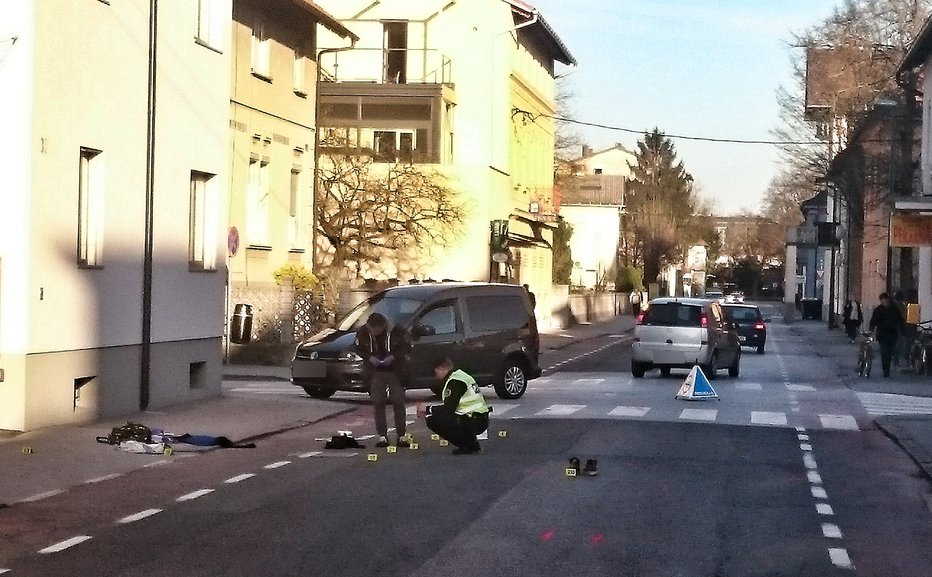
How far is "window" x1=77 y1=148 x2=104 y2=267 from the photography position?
62.8 ft

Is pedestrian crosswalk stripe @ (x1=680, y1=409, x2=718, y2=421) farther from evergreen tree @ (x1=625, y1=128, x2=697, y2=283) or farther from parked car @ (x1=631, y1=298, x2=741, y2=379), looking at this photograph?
evergreen tree @ (x1=625, y1=128, x2=697, y2=283)

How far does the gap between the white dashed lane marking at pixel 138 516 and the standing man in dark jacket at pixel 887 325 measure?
25053 mm

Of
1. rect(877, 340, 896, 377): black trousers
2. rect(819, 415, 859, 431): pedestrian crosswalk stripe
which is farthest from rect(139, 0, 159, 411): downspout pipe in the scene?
rect(877, 340, 896, 377): black trousers

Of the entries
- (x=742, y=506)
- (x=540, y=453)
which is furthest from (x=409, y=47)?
(x=742, y=506)

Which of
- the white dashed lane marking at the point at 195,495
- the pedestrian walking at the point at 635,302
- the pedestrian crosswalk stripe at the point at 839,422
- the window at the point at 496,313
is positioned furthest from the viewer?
the pedestrian walking at the point at 635,302

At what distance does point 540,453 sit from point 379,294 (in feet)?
31.0

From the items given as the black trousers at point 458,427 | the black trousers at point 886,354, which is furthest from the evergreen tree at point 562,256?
the black trousers at point 458,427

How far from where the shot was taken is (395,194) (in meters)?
41.2

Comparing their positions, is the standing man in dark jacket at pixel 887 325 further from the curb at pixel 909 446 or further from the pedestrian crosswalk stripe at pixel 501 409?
the pedestrian crosswalk stripe at pixel 501 409

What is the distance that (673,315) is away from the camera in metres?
31.4

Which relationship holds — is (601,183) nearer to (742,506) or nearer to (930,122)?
(930,122)

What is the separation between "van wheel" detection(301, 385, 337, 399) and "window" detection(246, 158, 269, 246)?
32.2 ft

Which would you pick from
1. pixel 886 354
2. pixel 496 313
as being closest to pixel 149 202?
pixel 496 313

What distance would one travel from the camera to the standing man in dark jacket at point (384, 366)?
17.4 m
